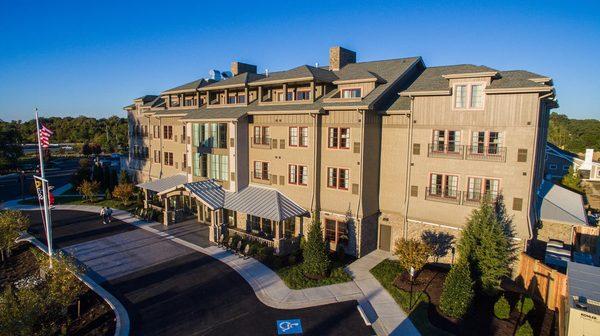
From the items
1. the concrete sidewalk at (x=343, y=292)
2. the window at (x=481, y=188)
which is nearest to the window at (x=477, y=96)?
the window at (x=481, y=188)

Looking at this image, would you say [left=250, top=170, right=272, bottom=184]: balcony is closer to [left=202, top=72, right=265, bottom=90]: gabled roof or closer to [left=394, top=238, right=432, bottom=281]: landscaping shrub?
[left=202, top=72, right=265, bottom=90]: gabled roof

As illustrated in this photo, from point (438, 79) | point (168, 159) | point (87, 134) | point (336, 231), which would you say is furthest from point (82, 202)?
point (87, 134)

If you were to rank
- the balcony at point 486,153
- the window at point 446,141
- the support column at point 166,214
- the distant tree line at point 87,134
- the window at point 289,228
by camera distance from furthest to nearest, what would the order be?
the distant tree line at point 87,134
the support column at point 166,214
the window at point 289,228
the window at point 446,141
the balcony at point 486,153

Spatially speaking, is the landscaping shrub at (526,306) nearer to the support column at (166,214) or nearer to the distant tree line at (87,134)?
the support column at (166,214)

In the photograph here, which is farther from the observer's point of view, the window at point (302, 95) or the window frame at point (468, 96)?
the window at point (302, 95)

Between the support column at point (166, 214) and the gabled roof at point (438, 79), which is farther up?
the gabled roof at point (438, 79)

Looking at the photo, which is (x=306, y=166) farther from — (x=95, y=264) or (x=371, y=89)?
(x=95, y=264)

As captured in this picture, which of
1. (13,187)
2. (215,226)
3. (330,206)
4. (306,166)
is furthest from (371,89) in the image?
(13,187)
